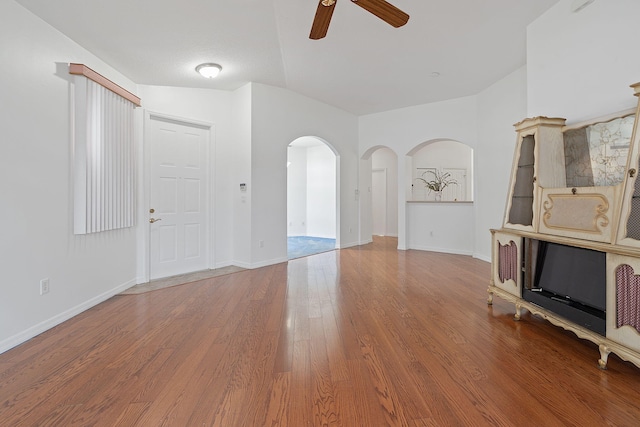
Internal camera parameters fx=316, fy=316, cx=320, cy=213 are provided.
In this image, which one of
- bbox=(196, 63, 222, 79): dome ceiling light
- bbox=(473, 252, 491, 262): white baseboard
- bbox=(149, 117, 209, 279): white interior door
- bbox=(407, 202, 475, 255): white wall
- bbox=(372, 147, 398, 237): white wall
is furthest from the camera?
bbox=(372, 147, 398, 237): white wall

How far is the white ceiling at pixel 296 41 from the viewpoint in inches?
112

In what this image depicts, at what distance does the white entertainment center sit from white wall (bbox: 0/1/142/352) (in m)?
4.01

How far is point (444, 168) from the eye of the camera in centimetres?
836

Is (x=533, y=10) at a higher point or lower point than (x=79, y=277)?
higher

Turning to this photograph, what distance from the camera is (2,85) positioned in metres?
2.31

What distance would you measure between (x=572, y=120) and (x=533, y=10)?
117 cm

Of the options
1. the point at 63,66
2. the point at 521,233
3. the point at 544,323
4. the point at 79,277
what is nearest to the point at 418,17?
the point at 521,233

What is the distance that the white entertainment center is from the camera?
186 centimetres

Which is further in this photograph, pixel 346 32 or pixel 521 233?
pixel 346 32

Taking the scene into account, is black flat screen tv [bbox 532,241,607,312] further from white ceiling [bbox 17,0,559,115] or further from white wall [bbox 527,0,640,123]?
white ceiling [bbox 17,0,559,115]

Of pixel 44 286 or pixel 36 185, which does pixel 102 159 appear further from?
pixel 44 286

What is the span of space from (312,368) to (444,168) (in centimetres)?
753

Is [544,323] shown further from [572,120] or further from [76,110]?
[76,110]

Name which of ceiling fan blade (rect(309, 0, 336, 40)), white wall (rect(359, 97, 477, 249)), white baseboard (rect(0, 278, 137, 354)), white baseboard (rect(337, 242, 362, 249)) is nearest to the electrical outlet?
white baseboard (rect(0, 278, 137, 354))
